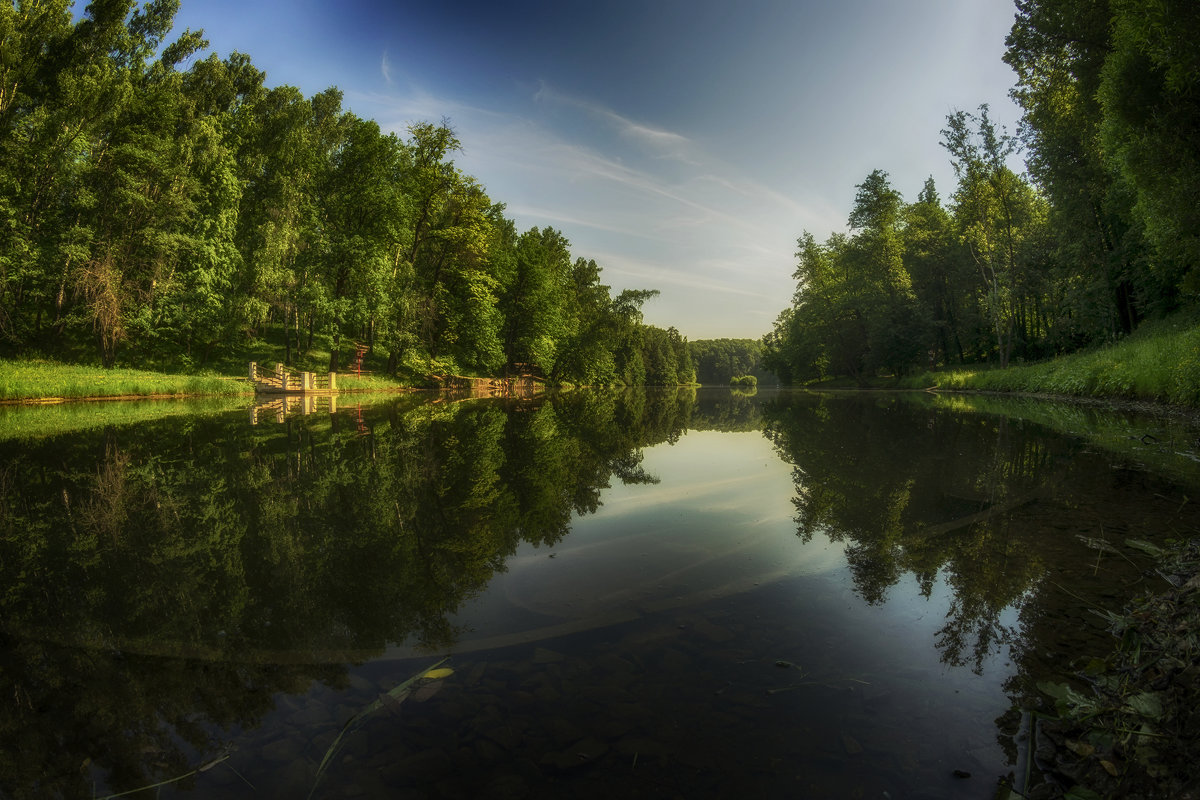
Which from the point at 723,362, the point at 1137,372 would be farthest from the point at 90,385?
the point at 723,362

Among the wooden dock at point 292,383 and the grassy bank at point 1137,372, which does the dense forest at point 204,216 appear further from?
the grassy bank at point 1137,372

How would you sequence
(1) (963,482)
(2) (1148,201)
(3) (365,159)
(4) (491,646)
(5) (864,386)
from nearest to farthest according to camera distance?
(4) (491,646) → (1) (963,482) → (2) (1148,201) → (3) (365,159) → (5) (864,386)

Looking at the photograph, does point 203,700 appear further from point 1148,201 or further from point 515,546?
point 1148,201

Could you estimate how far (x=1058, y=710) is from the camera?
210 centimetres

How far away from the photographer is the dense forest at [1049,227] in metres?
12.6

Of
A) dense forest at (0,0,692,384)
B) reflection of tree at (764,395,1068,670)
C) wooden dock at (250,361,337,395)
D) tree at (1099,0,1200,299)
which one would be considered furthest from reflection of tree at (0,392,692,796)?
dense forest at (0,0,692,384)

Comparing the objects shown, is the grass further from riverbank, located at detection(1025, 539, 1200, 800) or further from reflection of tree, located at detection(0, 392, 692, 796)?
riverbank, located at detection(1025, 539, 1200, 800)

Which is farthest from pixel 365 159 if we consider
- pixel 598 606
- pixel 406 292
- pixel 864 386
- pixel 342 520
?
pixel 864 386

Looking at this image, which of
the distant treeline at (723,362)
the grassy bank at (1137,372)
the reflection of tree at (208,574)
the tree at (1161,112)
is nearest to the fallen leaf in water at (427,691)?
the reflection of tree at (208,574)

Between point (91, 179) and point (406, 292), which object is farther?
point (406, 292)

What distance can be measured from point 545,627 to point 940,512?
13.6 ft

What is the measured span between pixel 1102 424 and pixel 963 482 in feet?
28.9

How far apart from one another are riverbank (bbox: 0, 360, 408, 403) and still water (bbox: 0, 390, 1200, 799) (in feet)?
53.4

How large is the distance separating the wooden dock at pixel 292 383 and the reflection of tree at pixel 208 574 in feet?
72.7
